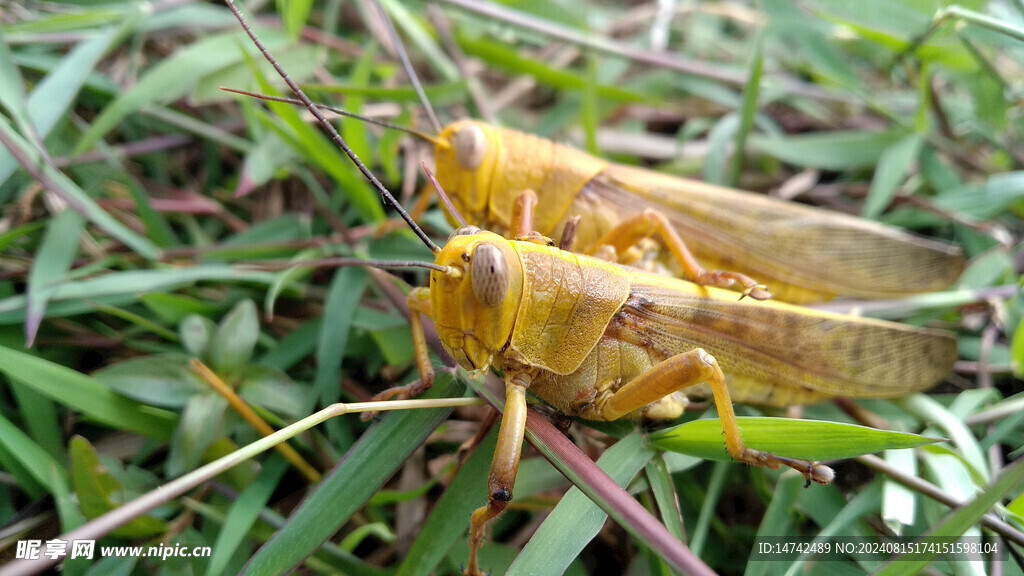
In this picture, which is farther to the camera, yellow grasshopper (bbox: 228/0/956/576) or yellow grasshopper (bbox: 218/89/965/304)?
yellow grasshopper (bbox: 218/89/965/304)

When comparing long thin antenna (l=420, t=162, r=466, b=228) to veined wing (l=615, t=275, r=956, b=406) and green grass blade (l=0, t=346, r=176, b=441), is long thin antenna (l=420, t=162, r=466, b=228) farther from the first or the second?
green grass blade (l=0, t=346, r=176, b=441)

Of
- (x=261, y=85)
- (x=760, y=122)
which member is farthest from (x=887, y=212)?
(x=261, y=85)

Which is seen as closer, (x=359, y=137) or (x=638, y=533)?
(x=638, y=533)

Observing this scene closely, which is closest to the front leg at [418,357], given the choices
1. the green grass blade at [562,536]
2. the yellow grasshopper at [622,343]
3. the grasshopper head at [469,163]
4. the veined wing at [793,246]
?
the yellow grasshopper at [622,343]

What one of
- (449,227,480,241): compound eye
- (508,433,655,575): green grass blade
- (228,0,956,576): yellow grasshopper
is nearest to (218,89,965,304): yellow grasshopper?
(228,0,956,576): yellow grasshopper

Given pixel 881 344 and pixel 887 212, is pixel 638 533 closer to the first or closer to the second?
pixel 881 344
